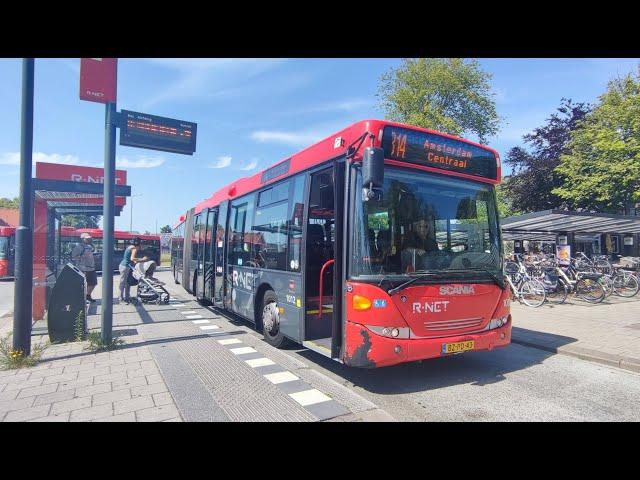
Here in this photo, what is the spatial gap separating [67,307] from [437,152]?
270 inches

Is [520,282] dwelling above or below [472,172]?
below

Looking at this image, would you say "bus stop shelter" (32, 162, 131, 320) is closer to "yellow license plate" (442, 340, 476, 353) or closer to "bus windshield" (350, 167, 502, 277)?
"bus windshield" (350, 167, 502, 277)

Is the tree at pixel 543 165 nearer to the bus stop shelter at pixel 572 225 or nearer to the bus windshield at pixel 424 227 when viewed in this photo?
the bus stop shelter at pixel 572 225

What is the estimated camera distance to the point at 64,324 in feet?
22.8

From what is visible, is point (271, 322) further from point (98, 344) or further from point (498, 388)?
point (498, 388)

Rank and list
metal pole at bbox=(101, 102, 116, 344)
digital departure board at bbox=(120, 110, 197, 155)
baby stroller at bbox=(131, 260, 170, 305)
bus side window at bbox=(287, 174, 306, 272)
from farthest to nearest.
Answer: baby stroller at bbox=(131, 260, 170, 305) < digital departure board at bbox=(120, 110, 197, 155) < metal pole at bbox=(101, 102, 116, 344) < bus side window at bbox=(287, 174, 306, 272)

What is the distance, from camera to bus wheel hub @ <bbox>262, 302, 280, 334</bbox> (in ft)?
22.1

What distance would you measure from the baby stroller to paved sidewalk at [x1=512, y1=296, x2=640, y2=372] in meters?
10.3

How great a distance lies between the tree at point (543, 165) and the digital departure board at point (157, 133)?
22213 millimetres

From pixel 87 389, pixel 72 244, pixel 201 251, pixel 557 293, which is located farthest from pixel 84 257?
pixel 557 293

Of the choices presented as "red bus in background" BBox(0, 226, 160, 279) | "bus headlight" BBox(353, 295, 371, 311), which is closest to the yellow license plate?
"bus headlight" BBox(353, 295, 371, 311)
